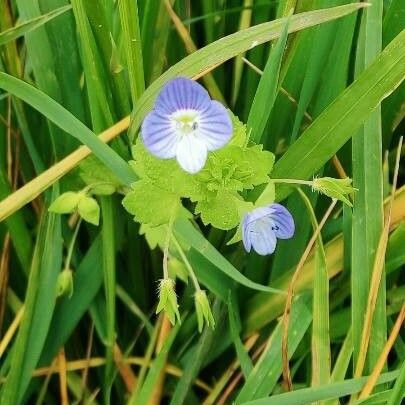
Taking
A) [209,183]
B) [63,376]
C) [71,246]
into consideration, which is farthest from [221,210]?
[63,376]

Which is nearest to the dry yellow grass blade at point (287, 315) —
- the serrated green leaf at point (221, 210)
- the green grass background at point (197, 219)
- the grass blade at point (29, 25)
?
the green grass background at point (197, 219)

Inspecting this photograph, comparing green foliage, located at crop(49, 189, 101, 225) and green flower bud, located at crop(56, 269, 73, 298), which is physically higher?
green foliage, located at crop(49, 189, 101, 225)

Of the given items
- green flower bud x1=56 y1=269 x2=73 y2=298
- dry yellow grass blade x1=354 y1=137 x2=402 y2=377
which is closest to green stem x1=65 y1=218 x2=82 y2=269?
green flower bud x1=56 y1=269 x2=73 y2=298

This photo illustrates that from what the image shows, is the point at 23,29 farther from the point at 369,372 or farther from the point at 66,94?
the point at 369,372

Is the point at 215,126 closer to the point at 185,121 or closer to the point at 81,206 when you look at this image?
the point at 185,121

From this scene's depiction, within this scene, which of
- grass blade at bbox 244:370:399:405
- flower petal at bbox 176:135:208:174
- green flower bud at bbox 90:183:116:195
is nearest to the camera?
flower petal at bbox 176:135:208:174

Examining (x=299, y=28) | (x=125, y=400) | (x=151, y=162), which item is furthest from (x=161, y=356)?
(x=299, y=28)

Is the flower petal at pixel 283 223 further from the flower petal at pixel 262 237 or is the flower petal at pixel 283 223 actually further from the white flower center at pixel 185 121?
the white flower center at pixel 185 121

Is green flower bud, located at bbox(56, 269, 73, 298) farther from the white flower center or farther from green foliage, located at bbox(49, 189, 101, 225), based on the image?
the white flower center
